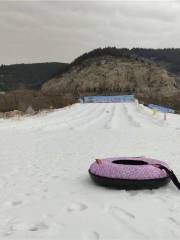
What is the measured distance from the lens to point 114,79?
432ft

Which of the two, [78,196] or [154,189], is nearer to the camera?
[78,196]

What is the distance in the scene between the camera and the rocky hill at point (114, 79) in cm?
12481

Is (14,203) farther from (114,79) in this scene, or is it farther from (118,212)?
(114,79)

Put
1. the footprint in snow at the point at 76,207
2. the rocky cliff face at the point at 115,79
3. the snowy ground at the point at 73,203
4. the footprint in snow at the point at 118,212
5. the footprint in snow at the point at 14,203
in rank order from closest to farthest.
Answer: the snowy ground at the point at 73,203 → the footprint in snow at the point at 118,212 → the footprint in snow at the point at 76,207 → the footprint in snow at the point at 14,203 → the rocky cliff face at the point at 115,79

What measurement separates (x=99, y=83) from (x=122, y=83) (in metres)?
8.26

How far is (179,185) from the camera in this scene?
5891 mm

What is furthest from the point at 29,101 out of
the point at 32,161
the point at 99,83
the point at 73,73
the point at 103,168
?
the point at 73,73

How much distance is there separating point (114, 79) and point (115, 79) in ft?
1.38

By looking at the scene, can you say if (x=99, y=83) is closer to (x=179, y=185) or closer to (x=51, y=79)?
(x=51, y=79)

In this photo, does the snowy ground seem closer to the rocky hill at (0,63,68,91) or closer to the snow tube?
the snow tube

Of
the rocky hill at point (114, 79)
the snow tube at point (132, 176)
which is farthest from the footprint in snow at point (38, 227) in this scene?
the rocky hill at point (114, 79)

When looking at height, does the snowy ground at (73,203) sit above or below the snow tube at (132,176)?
below

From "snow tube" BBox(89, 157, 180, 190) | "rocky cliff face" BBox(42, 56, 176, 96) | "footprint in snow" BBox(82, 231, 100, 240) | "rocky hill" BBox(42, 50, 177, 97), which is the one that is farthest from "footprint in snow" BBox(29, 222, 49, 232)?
"rocky cliff face" BBox(42, 56, 176, 96)

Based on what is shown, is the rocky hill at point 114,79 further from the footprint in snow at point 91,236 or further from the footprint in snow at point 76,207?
the footprint in snow at point 91,236
